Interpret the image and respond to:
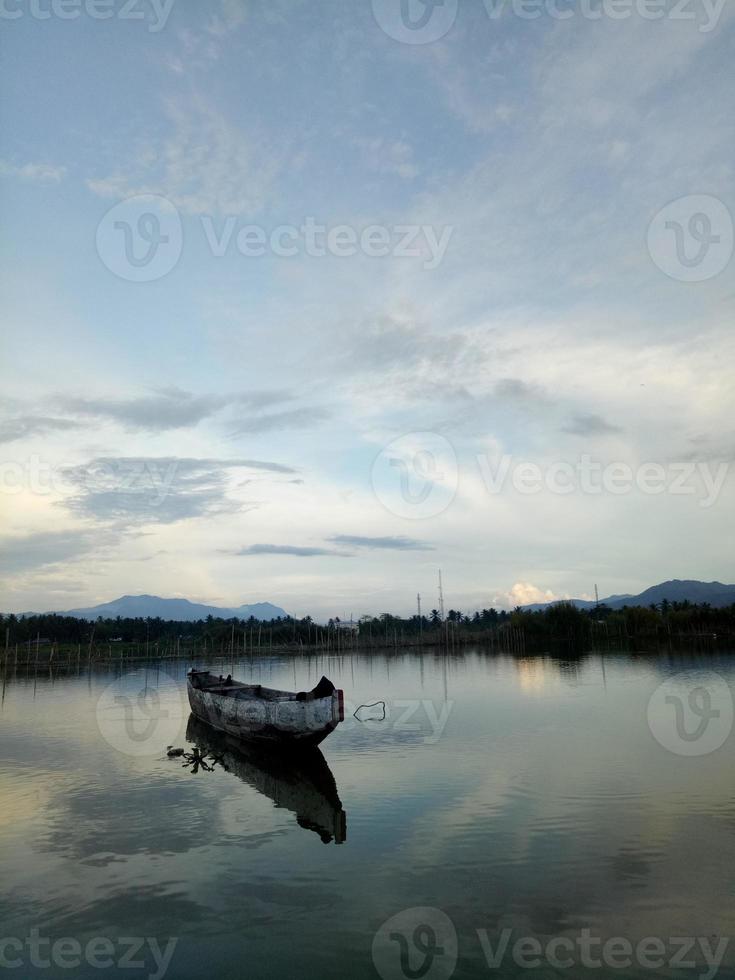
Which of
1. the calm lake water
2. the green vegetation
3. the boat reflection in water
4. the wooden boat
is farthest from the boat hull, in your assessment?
the green vegetation

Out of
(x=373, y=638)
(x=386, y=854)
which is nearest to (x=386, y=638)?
(x=373, y=638)

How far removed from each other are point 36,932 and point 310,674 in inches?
1517

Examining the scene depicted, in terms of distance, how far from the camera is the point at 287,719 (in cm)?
1602

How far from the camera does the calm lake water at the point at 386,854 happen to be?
22.2ft

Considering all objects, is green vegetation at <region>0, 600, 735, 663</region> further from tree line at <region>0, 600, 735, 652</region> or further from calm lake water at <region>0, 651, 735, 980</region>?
calm lake water at <region>0, 651, 735, 980</region>

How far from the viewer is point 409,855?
932 centimetres

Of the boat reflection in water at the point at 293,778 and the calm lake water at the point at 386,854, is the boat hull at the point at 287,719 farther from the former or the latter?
the calm lake water at the point at 386,854

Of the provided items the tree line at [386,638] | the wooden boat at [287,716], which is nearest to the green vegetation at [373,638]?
the tree line at [386,638]

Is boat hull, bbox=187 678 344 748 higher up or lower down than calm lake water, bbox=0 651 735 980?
higher up

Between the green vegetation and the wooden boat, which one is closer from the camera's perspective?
the wooden boat

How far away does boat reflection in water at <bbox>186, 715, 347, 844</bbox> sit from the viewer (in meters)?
11.3

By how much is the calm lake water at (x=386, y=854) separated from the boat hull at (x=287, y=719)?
2.33 ft

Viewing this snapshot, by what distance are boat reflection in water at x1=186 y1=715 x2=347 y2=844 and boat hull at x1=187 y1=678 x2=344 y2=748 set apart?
387mm

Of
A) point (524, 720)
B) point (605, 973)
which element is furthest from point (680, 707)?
point (605, 973)
